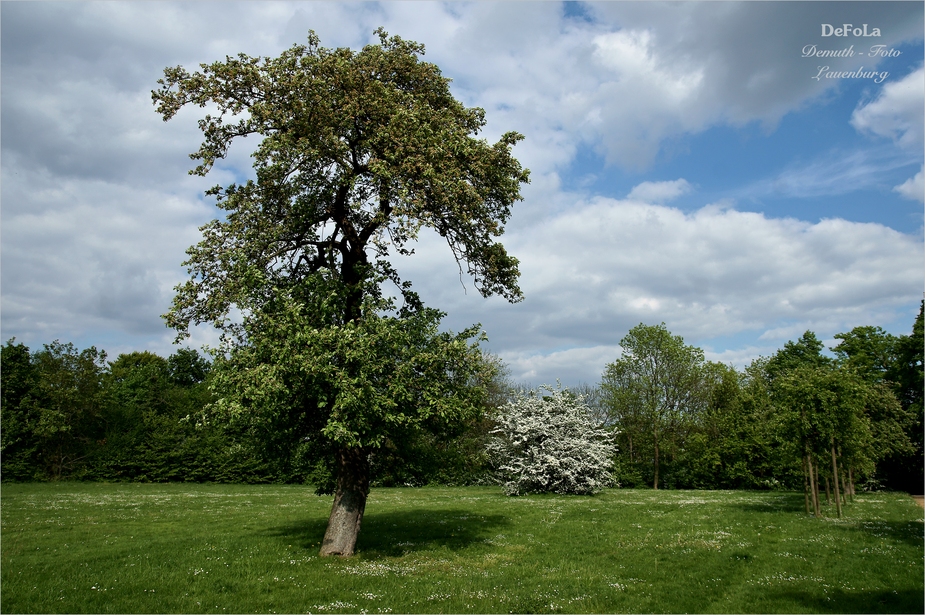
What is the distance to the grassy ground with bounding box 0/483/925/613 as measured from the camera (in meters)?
9.86

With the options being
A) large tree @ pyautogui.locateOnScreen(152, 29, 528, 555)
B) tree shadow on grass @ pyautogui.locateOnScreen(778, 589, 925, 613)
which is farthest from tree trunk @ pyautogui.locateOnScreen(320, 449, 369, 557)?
tree shadow on grass @ pyautogui.locateOnScreen(778, 589, 925, 613)

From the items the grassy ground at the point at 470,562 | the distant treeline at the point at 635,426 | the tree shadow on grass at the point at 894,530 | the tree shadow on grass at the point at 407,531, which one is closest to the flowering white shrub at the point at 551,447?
the distant treeline at the point at 635,426

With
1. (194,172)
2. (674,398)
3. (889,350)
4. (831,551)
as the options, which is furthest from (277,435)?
(889,350)

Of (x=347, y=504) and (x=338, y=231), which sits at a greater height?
(x=338, y=231)

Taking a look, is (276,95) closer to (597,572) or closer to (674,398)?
(597,572)

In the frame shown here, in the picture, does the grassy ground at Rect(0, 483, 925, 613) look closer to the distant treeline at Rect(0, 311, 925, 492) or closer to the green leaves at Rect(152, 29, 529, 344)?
the green leaves at Rect(152, 29, 529, 344)

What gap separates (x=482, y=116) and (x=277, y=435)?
10421mm

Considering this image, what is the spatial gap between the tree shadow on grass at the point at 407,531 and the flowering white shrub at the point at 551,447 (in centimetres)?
887

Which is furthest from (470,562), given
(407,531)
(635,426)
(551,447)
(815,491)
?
(635,426)

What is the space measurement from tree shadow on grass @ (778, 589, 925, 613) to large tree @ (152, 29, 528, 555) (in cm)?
733

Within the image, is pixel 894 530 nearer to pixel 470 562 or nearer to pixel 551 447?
pixel 470 562

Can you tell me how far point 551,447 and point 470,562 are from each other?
1841 cm

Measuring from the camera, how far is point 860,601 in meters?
9.62

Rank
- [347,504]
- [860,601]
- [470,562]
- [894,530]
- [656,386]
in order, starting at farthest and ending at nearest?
[656,386] → [894,530] → [347,504] → [470,562] → [860,601]
